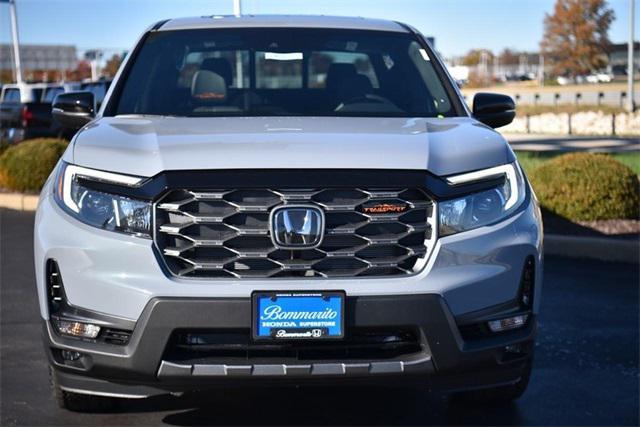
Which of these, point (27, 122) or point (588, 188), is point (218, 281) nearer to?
point (588, 188)

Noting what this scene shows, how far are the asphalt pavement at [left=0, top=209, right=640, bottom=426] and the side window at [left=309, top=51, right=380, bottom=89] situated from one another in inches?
66.4

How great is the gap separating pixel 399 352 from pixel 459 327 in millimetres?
240

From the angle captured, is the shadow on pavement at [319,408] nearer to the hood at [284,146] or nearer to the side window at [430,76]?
the hood at [284,146]

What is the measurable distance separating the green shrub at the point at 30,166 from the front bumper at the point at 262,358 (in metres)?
10.6

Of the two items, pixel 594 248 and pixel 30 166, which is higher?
pixel 594 248

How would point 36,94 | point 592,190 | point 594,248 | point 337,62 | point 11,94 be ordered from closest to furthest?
point 337,62
point 594,248
point 592,190
point 36,94
point 11,94

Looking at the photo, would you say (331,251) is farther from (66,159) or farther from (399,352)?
(66,159)

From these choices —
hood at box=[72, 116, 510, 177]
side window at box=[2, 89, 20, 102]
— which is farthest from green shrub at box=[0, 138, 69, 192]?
side window at box=[2, 89, 20, 102]

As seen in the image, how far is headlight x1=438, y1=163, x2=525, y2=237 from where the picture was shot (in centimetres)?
392

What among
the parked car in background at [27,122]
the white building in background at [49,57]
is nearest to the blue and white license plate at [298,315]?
the parked car in background at [27,122]

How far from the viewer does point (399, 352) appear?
3.87 m

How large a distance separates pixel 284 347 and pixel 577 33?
85766 millimetres

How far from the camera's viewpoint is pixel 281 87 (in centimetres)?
556

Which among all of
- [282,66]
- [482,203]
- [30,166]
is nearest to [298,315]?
[482,203]
